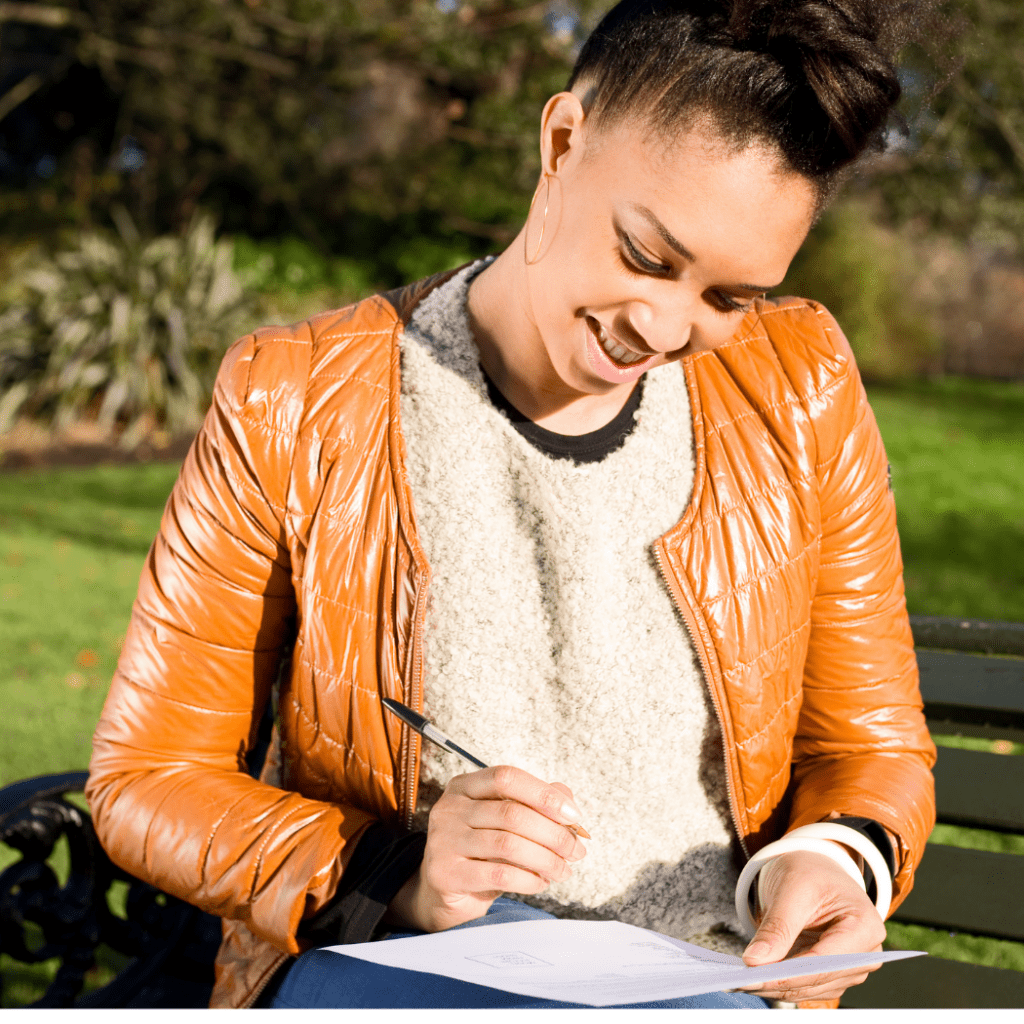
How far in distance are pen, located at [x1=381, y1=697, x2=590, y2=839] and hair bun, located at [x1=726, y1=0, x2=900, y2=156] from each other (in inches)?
37.8

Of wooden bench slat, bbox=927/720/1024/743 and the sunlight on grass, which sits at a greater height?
wooden bench slat, bbox=927/720/1024/743

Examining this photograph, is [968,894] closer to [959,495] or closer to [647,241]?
[647,241]

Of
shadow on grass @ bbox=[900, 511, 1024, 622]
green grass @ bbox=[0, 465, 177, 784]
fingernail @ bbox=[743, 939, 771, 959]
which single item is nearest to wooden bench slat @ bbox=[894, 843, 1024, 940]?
fingernail @ bbox=[743, 939, 771, 959]

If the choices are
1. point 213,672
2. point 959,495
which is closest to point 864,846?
point 213,672

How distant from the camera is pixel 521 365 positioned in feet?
5.58

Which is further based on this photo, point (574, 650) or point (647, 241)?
point (574, 650)

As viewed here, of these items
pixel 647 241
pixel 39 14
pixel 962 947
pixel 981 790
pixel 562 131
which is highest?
pixel 39 14

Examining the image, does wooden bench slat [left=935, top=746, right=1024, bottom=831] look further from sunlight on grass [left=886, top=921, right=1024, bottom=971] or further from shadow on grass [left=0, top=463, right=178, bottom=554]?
Answer: shadow on grass [left=0, top=463, right=178, bottom=554]

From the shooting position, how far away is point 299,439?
1.60m

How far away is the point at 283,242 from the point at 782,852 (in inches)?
506

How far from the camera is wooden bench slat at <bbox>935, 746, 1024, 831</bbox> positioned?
79.2 inches

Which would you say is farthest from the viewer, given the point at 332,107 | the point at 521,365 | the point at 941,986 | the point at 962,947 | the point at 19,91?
the point at 332,107

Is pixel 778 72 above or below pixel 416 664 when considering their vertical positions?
above

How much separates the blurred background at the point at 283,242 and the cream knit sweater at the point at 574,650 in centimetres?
74
